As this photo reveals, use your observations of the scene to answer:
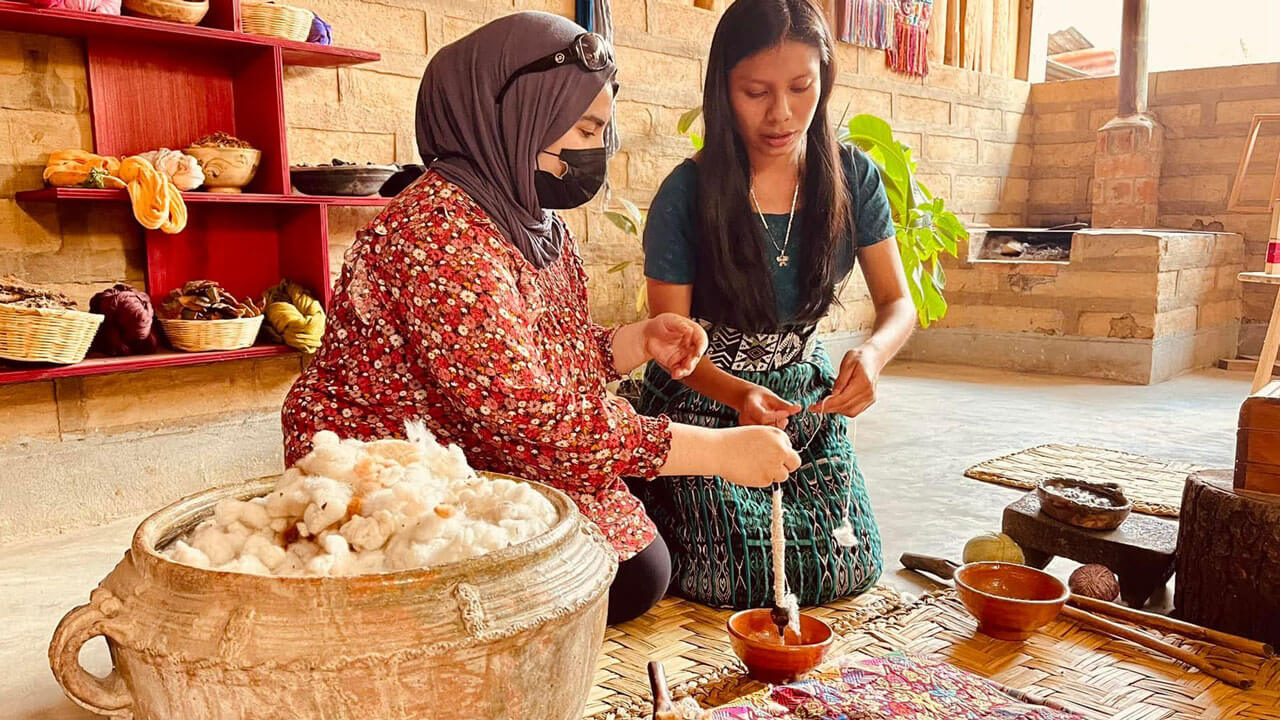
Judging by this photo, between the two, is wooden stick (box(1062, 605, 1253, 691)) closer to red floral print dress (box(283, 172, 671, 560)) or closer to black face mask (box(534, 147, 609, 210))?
red floral print dress (box(283, 172, 671, 560))

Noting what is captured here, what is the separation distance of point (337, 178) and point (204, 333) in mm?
678

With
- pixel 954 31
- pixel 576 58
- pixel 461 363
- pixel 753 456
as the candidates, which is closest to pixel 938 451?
pixel 753 456

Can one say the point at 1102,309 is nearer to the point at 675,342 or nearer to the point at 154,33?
the point at 675,342

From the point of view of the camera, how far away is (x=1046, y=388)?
5379 millimetres

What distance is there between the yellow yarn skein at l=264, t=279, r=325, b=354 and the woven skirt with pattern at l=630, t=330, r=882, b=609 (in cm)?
144

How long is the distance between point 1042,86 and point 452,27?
557 cm

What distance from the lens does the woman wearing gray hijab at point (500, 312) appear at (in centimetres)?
140

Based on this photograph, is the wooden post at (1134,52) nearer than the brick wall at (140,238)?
No

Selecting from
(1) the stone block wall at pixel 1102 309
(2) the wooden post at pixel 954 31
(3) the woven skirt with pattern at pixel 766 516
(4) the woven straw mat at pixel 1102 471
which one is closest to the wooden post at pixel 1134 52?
(2) the wooden post at pixel 954 31

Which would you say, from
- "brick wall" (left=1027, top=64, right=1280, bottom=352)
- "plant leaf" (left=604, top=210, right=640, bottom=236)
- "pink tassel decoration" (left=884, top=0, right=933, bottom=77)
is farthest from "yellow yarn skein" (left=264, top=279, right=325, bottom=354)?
"brick wall" (left=1027, top=64, right=1280, bottom=352)

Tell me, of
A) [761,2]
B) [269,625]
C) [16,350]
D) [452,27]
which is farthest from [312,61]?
[269,625]

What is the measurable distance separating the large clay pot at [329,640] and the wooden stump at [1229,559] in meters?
1.58

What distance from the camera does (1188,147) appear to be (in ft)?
22.7

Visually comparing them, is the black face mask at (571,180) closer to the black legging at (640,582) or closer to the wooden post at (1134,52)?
the black legging at (640,582)
